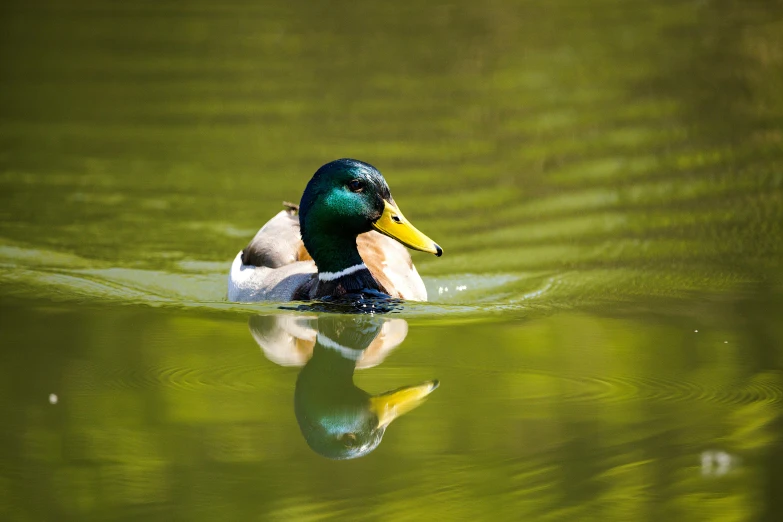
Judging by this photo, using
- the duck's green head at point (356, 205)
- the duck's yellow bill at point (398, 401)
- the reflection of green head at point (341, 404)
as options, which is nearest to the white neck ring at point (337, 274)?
the duck's green head at point (356, 205)

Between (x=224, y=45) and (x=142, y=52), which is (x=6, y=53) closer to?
(x=142, y=52)

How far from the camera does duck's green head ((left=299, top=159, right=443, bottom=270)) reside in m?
7.54

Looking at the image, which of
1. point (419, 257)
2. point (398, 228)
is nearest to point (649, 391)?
point (398, 228)

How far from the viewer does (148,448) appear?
202 inches

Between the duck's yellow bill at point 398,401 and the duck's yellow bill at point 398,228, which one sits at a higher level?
the duck's yellow bill at point 398,228

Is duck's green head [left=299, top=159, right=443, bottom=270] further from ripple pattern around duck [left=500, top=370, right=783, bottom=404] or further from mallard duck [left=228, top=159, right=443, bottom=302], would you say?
ripple pattern around duck [left=500, top=370, right=783, bottom=404]

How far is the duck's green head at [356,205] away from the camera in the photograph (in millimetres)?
7535

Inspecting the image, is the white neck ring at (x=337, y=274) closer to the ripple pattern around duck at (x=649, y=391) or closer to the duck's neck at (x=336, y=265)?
the duck's neck at (x=336, y=265)

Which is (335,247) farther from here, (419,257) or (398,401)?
(398,401)

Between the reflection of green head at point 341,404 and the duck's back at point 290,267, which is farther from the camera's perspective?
the duck's back at point 290,267

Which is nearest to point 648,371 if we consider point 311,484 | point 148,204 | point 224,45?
point 311,484

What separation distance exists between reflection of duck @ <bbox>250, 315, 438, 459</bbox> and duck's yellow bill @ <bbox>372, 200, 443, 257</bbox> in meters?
0.50

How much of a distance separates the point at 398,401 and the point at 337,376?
0.65 meters

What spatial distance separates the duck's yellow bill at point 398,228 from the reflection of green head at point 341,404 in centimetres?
74
